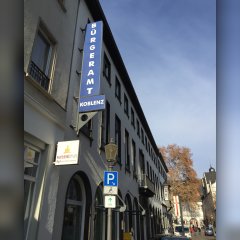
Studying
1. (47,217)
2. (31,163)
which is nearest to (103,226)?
(47,217)

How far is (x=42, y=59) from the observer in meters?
8.95

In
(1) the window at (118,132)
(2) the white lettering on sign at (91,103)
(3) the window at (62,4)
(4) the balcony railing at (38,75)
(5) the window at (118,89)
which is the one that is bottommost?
(2) the white lettering on sign at (91,103)

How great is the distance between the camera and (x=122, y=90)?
20500 mm

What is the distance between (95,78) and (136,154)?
1388 cm

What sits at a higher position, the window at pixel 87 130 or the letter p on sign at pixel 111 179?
the window at pixel 87 130

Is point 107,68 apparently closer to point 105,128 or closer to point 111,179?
point 105,128

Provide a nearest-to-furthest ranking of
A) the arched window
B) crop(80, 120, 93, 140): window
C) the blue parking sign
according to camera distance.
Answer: the blue parking sign
the arched window
crop(80, 120, 93, 140): window

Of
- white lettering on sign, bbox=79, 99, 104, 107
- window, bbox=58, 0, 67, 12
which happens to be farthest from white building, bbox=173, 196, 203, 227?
window, bbox=58, 0, 67, 12

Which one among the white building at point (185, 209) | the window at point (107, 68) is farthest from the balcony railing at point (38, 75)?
the white building at point (185, 209)

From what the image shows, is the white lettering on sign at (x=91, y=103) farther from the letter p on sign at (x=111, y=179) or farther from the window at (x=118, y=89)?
the window at (x=118, y=89)

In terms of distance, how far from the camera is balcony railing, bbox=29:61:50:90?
808 centimetres

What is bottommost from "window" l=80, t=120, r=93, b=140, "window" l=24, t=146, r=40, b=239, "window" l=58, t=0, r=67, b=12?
"window" l=24, t=146, r=40, b=239

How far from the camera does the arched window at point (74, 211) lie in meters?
9.30

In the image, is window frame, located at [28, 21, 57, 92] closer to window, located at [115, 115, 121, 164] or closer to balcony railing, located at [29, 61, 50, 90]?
balcony railing, located at [29, 61, 50, 90]
